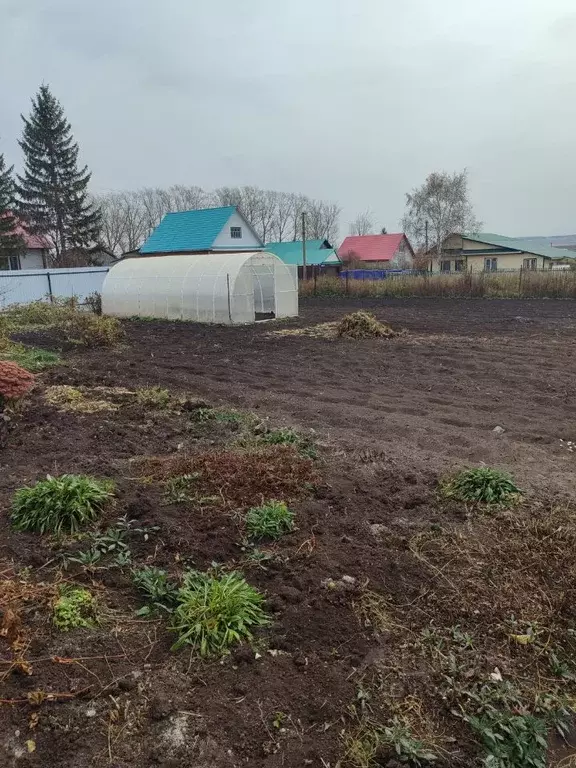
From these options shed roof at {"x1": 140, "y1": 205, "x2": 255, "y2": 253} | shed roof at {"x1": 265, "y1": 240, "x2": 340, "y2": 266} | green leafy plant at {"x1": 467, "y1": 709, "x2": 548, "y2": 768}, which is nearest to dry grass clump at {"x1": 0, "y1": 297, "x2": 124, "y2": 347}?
green leafy plant at {"x1": 467, "y1": 709, "x2": 548, "y2": 768}

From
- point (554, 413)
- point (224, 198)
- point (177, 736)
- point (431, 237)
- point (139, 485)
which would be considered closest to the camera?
point (177, 736)

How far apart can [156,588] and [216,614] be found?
466mm

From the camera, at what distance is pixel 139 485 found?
15.0 ft

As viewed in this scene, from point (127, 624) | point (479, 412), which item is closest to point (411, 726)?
point (127, 624)

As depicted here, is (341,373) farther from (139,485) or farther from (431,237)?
(431,237)

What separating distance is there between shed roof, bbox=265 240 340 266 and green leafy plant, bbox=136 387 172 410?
4333 cm

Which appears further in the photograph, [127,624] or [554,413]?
[554,413]

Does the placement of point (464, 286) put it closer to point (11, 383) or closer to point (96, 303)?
point (96, 303)

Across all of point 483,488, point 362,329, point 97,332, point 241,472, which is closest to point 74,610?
point 241,472

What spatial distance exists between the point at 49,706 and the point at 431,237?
6040 centimetres

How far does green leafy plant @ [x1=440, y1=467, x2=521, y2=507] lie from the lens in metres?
4.26

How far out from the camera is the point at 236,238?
3772 centimetres

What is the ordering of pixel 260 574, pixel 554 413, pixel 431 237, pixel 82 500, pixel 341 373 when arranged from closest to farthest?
pixel 260 574, pixel 82 500, pixel 554 413, pixel 341 373, pixel 431 237

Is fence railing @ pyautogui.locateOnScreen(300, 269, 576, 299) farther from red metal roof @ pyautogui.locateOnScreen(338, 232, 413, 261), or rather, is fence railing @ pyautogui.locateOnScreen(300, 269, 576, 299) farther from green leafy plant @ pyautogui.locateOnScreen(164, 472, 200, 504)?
green leafy plant @ pyautogui.locateOnScreen(164, 472, 200, 504)
